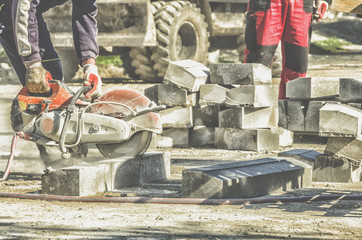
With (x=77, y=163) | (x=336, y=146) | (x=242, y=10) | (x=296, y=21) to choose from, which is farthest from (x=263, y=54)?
(x=242, y=10)

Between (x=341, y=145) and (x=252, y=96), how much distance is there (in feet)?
6.46

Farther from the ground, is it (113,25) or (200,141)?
(113,25)

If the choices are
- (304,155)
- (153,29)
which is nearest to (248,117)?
(304,155)

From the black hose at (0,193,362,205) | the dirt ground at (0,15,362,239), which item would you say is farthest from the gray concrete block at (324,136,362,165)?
the black hose at (0,193,362,205)

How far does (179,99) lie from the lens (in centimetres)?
838

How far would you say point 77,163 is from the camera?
20.7 feet

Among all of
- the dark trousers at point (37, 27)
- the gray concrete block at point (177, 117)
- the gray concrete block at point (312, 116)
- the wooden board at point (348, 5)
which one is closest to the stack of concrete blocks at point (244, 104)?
the gray concrete block at point (177, 117)

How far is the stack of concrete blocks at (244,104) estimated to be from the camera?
26.2 ft

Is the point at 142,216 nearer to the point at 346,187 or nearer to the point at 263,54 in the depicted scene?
the point at 346,187

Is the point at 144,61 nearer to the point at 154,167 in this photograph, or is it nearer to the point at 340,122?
the point at 154,167

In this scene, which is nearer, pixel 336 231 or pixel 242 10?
pixel 336 231

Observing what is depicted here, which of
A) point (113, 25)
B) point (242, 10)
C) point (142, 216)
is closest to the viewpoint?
point (142, 216)

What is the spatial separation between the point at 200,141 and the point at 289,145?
1.03 metres

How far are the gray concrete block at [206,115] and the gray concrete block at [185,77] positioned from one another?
303 mm
